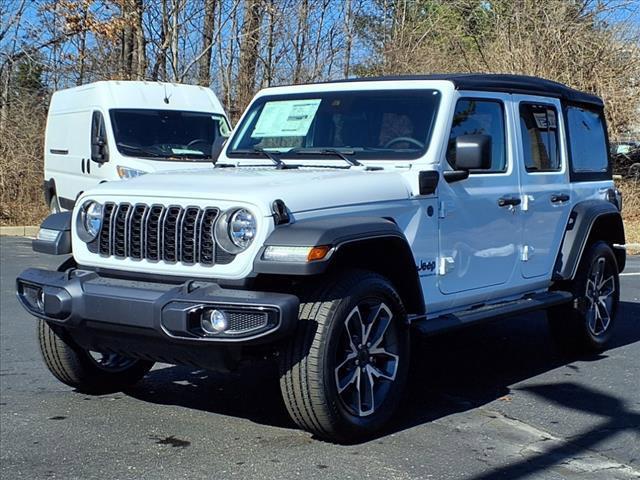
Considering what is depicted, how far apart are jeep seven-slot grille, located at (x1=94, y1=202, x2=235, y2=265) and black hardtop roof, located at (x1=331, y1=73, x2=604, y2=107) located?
199 cm

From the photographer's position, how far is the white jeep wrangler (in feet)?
15.5

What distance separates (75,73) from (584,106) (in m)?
15.5

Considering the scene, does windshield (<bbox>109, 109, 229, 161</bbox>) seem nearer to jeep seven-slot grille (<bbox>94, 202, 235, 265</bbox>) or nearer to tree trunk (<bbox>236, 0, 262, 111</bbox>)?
tree trunk (<bbox>236, 0, 262, 111</bbox>)

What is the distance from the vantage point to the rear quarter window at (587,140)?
750cm

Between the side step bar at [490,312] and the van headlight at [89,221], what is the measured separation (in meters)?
1.87

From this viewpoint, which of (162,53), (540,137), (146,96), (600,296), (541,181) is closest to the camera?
(541,181)

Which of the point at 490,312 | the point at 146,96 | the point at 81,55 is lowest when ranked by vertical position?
the point at 490,312

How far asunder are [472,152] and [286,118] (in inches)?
55.7

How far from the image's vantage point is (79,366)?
5789 millimetres

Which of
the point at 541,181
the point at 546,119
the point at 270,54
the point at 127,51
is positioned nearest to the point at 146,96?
the point at 127,51

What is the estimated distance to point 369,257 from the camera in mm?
5305

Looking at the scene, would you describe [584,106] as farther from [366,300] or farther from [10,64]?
[10,64]

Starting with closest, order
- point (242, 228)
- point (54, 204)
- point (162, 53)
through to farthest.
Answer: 1. point (242, 228)
2. point (54, 204)
3. point (162, 53)

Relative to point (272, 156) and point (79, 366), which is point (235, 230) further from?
point (79, 366)
